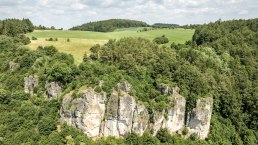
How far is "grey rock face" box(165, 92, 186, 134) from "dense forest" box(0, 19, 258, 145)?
80.9 inches

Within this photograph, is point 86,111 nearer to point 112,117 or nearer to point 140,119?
point 112,117

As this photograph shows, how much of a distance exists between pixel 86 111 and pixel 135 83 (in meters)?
13.5

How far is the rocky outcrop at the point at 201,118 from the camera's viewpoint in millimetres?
82812

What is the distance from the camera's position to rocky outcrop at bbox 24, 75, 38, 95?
283ft

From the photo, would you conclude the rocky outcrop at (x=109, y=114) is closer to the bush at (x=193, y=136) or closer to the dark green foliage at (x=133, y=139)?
the dark green foliage at (x=133, y=139)

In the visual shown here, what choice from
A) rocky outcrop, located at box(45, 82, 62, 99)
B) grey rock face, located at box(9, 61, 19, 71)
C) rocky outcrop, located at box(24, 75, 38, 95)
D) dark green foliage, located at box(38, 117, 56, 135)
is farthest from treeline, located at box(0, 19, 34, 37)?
dark green foliage, located at box(38, 117, 56, 135)

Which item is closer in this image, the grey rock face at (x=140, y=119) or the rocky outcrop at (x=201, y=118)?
the grey rock face at (x=140, y=119)

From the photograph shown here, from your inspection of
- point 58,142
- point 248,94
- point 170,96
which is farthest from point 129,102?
point 248,94

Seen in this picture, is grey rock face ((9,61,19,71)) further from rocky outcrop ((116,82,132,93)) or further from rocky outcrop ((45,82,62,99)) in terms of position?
rocky outcrop ((116,82,132,93))

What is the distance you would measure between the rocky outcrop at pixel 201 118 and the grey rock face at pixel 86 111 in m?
23.1

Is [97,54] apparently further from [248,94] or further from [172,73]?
[248,94]

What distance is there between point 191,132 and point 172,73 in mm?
15376

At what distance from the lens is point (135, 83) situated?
79938mm

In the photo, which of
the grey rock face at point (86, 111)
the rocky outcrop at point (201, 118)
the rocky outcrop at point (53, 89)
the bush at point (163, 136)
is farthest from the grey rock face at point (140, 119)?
the rocky outcrop at point (53, 89)
